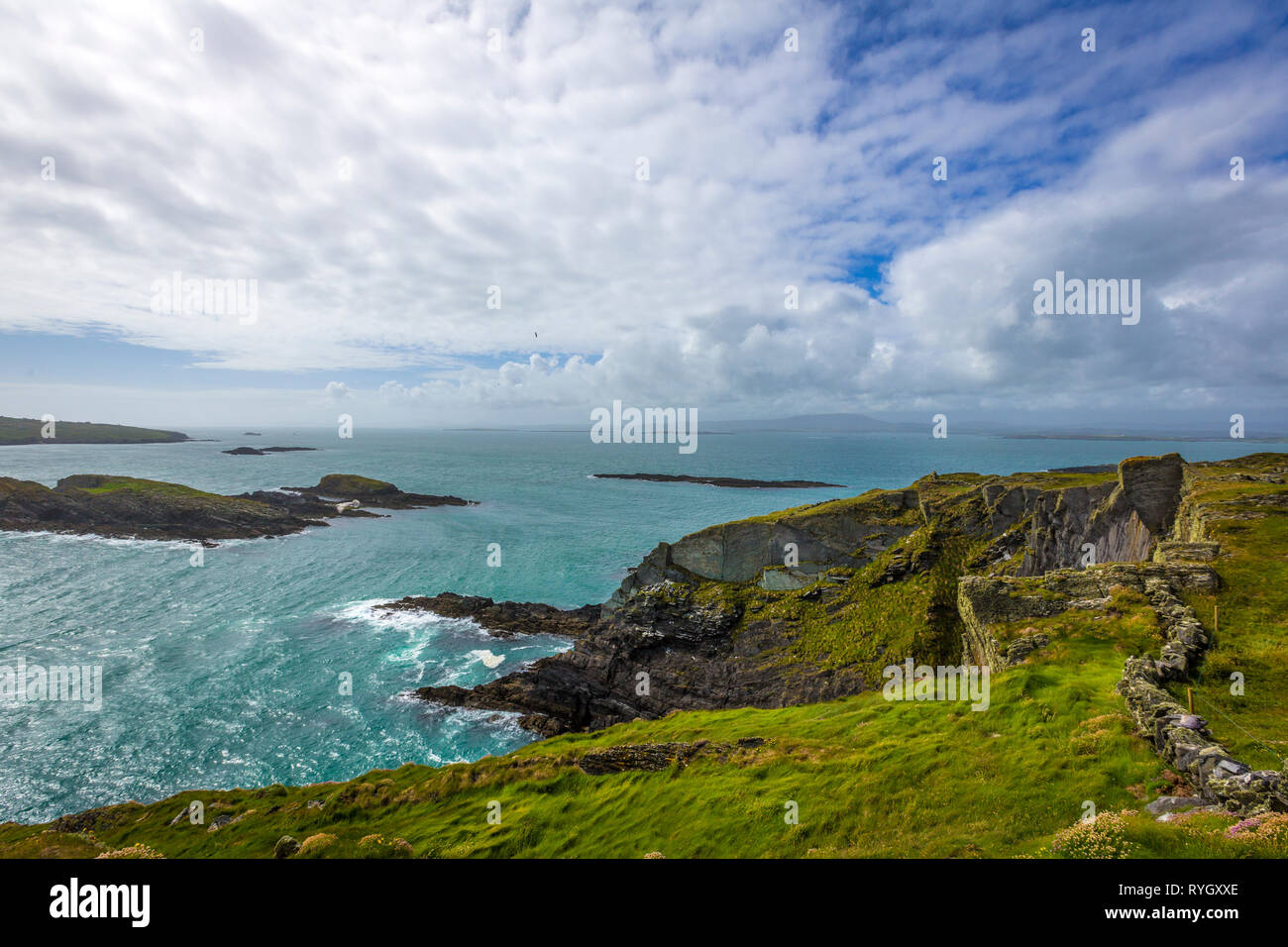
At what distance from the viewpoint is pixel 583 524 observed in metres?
96.9

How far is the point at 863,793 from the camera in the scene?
1538cm

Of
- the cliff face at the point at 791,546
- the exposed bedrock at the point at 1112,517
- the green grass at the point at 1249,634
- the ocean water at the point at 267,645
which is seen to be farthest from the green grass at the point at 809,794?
the cliff face at the point at 791,546

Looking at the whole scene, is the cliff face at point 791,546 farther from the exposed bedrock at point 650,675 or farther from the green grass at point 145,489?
the green grass at point 145,489

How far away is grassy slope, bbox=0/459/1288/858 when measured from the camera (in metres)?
12.2

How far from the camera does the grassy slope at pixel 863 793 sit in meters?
12.2

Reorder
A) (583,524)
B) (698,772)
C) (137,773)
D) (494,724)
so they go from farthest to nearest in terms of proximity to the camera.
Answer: (583,524)
(494,724)
(137,773)
(698,772)

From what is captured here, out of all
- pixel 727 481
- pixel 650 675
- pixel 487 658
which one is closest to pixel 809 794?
pixel 650 675

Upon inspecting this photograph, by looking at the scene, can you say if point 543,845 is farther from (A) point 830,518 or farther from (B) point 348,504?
(B) point 348,504

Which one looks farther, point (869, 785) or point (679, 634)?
point (679, 634)

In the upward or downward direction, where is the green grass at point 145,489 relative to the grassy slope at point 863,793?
upward

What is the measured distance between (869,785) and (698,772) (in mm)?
6573

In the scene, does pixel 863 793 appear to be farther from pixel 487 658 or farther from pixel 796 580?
pixel 487 658
